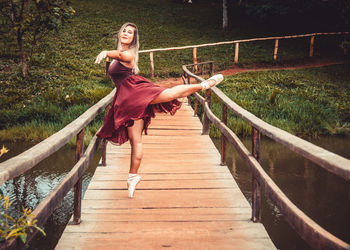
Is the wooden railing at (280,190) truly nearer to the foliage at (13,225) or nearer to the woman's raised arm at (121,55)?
the woman's raised arm at (121,55)

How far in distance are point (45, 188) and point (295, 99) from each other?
7528mm

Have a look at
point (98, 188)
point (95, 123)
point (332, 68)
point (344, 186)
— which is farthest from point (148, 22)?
point (98, 188)

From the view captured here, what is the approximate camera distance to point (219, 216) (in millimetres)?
2959

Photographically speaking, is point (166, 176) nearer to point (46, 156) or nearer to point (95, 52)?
point (46, 156)

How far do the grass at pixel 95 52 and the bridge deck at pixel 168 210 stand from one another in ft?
14.9

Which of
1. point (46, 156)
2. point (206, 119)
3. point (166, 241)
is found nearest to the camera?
point (46, 156)

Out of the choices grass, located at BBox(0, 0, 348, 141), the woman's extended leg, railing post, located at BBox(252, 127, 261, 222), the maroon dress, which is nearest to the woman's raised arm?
the maroon dress

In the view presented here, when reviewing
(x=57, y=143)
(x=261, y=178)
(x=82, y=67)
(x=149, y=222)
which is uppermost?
(x=82, y=67)

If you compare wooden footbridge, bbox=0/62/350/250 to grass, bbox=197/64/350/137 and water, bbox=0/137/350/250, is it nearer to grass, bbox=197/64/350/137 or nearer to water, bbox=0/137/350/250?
water, bbox=0/137/350/250

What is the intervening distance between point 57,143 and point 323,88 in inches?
467

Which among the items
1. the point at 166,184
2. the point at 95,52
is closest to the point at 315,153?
the point at 166,184

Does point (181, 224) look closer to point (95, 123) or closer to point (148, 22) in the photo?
point (95, 123)

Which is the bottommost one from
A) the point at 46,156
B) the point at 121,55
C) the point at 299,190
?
the point at 299,190

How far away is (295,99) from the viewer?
34.3 ft
